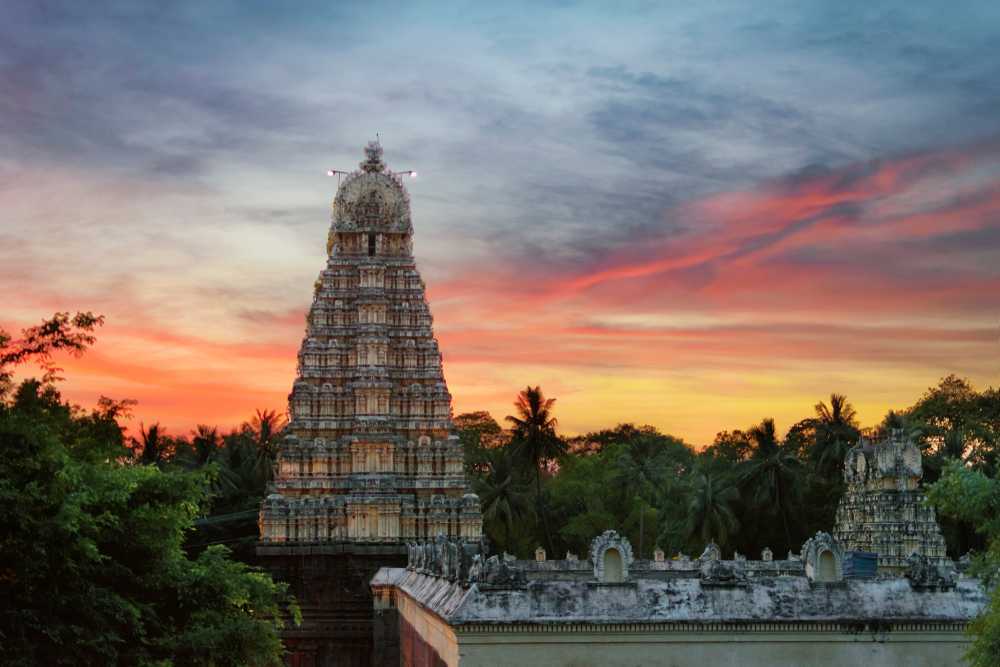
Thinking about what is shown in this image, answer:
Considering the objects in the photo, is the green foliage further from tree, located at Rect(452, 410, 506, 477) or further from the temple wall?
tree, located at Rect(452, 410, 506, 477)

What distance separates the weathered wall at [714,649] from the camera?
21.8 metres

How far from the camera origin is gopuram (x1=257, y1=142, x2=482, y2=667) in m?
64.8

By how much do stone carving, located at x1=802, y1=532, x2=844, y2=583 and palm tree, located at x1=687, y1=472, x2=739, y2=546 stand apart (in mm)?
47083

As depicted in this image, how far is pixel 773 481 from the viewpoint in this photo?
71.2 m

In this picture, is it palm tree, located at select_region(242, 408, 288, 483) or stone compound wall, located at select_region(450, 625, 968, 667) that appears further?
palm tree, located at select_region(242, 408, 288, 483)

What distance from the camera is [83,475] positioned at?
24281mm

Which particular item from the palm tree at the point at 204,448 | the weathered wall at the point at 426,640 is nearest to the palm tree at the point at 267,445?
the palm tree at the point at 204,448

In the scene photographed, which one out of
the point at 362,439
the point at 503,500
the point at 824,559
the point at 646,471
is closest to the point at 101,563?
the point at 824,559

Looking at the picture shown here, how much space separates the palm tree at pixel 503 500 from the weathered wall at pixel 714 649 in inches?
2327

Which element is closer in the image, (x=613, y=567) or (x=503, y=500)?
(x=613, y=567)

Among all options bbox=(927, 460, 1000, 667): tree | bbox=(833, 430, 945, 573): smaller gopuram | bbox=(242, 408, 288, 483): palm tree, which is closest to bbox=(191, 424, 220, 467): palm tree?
bbox=(242, 408, 288, 483): palm tree

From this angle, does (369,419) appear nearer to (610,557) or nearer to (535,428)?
(535,428)

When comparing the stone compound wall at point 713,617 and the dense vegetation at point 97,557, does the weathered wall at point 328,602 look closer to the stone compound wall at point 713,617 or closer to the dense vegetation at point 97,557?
the dense vegetation at point 97,557

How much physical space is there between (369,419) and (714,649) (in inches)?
1898
